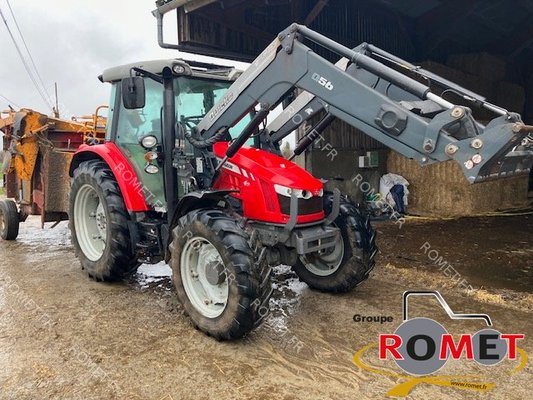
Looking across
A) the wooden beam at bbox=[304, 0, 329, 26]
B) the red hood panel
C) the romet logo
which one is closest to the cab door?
the red hood panel

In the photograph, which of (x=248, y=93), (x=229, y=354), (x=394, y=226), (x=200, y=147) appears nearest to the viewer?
(x=229, y=354)

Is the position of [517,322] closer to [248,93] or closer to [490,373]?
[490,373]

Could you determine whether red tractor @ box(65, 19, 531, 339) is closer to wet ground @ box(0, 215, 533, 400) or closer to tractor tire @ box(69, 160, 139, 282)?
tractor tire @ box(69, 160, 139, 282)

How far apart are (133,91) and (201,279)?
1.51m

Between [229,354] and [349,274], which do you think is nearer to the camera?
[229,354]

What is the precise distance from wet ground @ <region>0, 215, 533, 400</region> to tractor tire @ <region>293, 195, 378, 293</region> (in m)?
0.14

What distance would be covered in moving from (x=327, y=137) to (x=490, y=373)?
6370 millimetres

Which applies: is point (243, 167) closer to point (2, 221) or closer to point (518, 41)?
point (2, 221)

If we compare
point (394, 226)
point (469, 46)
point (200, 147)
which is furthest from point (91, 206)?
point (469, 46)

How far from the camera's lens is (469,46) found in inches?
385

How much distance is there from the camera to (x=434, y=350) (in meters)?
2.93

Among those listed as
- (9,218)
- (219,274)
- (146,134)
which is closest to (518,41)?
(146,134)

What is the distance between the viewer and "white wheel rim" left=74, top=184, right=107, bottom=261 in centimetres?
438

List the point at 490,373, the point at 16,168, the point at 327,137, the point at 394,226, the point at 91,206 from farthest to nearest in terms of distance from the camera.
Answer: the point at 327,137
the point at 394,226
the point at 16,168
the point at 91,206
the point at 490,373
